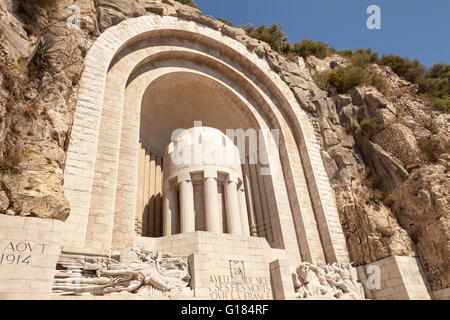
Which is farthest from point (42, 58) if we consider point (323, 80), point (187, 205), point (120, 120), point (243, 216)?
point (323, 80)

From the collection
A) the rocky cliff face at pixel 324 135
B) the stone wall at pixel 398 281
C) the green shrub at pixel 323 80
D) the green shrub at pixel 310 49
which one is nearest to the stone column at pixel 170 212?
the rocky cliff face at pixel 324 135

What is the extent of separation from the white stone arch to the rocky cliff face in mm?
369

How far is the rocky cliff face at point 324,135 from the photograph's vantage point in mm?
6734

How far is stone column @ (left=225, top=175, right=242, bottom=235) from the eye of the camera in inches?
465

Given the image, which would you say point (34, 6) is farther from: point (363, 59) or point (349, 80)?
point (363, 59)

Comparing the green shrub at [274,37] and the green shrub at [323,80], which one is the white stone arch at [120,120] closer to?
the green shrub at [323,80]

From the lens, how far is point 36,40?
7.82 metres

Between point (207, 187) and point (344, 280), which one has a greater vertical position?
point (207, 187)

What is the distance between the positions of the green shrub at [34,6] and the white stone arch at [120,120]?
2.35m

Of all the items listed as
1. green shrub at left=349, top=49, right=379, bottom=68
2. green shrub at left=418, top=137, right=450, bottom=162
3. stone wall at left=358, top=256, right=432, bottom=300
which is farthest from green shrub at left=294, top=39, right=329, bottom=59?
stone wall at left=358, top=256, right=432, bottom=300

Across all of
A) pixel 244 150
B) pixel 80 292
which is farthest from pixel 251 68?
pixel 80 292
